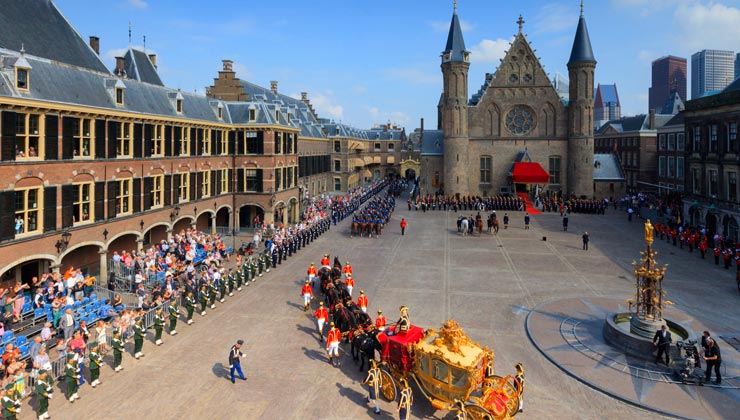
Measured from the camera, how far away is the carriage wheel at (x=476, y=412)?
32.9 feet

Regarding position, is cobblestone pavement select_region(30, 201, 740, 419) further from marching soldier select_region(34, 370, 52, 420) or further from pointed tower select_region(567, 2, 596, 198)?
pointed tower select_region(567, 2, 596, 198)

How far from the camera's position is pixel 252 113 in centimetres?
3731

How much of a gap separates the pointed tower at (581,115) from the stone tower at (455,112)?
12.1 meters

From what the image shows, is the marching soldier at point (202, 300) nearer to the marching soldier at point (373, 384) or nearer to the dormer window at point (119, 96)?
the marching soldier at point (373, 384)

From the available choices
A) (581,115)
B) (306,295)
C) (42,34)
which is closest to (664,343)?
(306,295)

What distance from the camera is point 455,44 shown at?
56.8 metres

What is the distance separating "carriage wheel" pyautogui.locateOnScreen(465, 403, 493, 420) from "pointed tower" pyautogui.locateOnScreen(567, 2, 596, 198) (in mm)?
50560

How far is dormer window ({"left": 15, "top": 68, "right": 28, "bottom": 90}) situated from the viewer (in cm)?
1898

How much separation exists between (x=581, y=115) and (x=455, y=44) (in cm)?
1683

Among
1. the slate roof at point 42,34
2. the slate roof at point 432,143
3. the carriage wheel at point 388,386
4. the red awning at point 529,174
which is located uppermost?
the slate roof at point 42,34

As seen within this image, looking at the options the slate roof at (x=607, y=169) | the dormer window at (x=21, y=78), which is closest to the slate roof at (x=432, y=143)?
the slate roof at (x=607, y=169)

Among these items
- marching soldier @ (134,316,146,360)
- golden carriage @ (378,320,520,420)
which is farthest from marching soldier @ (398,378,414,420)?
marching soldier @ (134,316,146,360)

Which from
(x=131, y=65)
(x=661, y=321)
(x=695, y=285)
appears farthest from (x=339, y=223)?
(x=661, y=321)

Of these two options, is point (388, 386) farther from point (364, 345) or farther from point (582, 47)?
point (582, 47)
